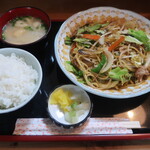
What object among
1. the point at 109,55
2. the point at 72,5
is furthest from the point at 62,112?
the point at 72,5

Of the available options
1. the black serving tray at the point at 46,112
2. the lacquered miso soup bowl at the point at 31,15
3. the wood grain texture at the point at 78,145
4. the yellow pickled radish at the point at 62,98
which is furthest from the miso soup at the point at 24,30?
the wood grain texture at the point at 78,145

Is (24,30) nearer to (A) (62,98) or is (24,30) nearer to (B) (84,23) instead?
(B) (84,23)

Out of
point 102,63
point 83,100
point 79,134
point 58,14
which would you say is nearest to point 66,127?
point 79,134

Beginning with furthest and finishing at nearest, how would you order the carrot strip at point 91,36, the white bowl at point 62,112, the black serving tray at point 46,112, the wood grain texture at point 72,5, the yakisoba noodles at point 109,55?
1. the wood grain texture at point 72,5
2. the carrot strip at point 91,36
3. the yakisoba noodles at point 109,55
4. the black serving tray at point 46,112
5. the white bowl at point 62,112

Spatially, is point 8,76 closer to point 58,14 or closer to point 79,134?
point 79,134

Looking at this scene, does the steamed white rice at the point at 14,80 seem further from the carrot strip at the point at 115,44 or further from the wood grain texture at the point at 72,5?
the wood grain texture at the point at 72,5

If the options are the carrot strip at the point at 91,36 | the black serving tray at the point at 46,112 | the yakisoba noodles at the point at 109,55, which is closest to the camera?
the black serving tray at the point at 46,112
